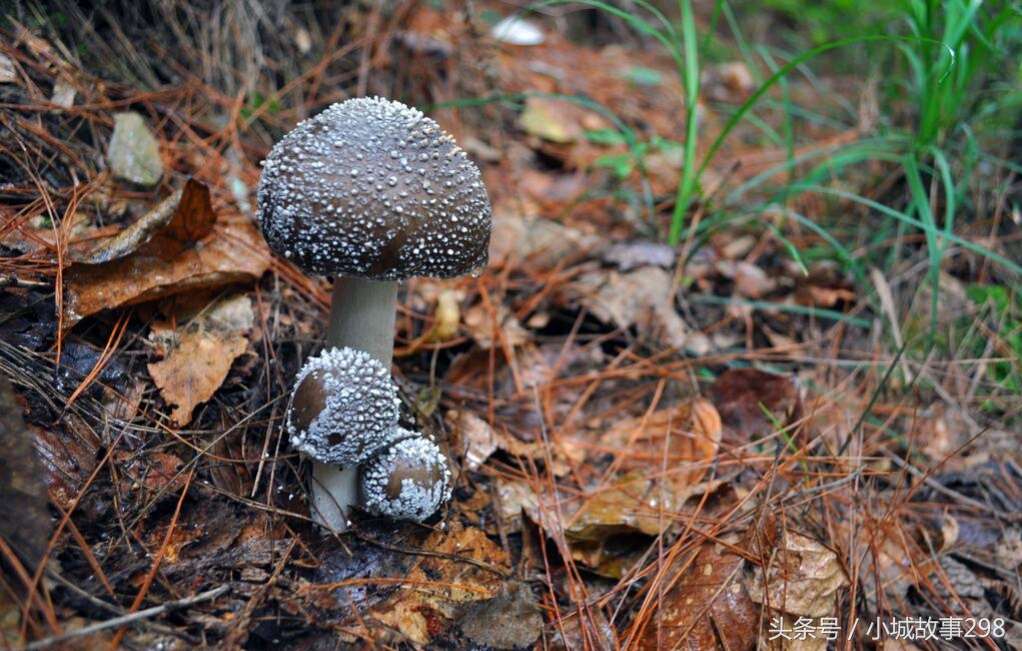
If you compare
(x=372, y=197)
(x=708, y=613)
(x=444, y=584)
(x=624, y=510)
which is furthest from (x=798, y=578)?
(x=372, y=197)

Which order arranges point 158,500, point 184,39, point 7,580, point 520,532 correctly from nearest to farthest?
point 7,580 → point 158,500 → point 520,532 → point 184,39

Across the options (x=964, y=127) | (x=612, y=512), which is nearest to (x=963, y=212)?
(x=964, y=127)

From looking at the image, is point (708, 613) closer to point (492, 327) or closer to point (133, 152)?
point (492, 327)

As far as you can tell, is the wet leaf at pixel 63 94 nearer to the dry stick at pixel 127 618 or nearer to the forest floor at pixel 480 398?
the forest floor at pixel 480 398

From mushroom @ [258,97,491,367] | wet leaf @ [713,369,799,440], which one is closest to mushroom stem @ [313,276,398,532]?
mushroom @ [258,97,491,367]

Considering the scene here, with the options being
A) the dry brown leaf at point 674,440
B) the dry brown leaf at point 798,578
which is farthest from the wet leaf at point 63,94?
the dry brown leaf at point 798,578

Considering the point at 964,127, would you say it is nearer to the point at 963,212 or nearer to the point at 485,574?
the point at 963,212

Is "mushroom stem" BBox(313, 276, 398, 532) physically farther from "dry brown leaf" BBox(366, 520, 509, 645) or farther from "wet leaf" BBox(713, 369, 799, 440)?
"wet leaf" BBox(713, 369, 799, 440)
